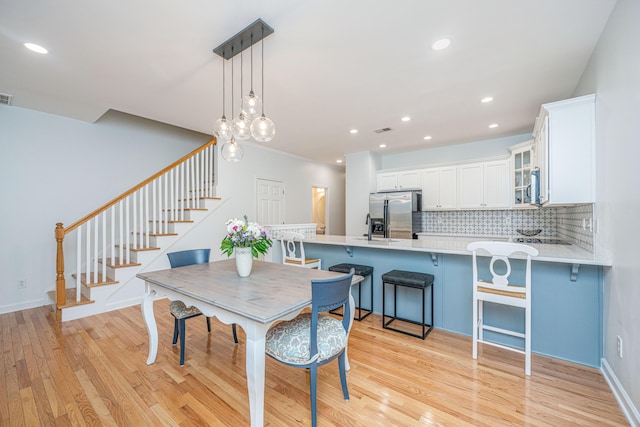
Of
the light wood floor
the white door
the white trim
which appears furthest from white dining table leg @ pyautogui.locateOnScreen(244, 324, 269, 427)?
the white door

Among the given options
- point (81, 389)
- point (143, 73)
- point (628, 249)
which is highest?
point (143, 73)

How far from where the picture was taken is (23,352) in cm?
245

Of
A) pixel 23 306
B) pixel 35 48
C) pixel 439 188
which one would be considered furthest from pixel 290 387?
pixel 439 188

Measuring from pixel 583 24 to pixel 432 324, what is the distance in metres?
2.94

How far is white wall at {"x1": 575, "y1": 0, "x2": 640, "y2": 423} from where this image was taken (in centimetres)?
158

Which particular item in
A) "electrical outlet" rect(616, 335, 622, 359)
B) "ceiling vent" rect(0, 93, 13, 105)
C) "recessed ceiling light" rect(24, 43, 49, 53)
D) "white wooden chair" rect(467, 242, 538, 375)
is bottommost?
"electrical outlet" rect(616, 335, 622, 359)

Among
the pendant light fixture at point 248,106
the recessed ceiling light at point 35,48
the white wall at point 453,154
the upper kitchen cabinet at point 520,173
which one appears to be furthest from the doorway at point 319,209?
the recessed ceiling light at point 35,48

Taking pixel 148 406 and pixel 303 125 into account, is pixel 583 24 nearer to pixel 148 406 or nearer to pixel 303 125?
pixel 303 125

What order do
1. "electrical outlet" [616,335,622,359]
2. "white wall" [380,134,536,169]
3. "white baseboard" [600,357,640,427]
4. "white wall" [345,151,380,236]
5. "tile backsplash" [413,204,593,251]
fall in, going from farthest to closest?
"white wall" [345,151,380,236], "white wall" [380,134,536,169], "tile backsplash" [413,204,593,251], "electrical outlet" [616,335,622,359], "white baseboard" [600,357,640,427]

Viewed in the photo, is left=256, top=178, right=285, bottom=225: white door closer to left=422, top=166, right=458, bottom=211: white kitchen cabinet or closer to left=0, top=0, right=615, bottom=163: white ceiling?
left=0, top=0, right=615, bottom=163: white ceiling

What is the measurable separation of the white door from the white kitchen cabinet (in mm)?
3177

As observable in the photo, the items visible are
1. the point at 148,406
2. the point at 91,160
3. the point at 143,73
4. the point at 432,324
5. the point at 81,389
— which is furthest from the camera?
the point at 91,160

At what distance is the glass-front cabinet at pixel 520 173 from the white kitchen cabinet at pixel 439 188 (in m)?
0.94

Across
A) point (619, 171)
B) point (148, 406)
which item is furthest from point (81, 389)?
point (619, 171)
